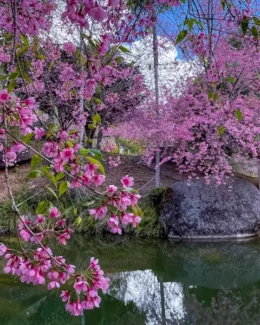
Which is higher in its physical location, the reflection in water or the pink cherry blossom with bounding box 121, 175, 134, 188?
the pink cherry blossom with bounding box 121, 175, 134, 188

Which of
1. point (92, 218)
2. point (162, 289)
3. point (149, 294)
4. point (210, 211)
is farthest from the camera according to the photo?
point (92, 218)

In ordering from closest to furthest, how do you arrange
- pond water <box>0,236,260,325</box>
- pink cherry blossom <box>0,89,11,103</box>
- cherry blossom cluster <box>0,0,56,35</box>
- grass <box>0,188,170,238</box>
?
pink cherry blossom <box>0,89,11,103</box> < cherry blossom cluster <box>0,0,56,35</box> < pond water <box>0,236,260,325</box> < grass <box>0,188,170,238</box>

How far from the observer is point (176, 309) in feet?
10.2

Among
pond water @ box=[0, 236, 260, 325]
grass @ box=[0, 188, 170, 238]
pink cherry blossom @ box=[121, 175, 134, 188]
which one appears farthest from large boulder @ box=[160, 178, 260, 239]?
pink cherry blossom @ box=[121, 175, 134, 188]

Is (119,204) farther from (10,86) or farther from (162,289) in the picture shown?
(162,289)

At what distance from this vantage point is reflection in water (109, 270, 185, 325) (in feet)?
9.92

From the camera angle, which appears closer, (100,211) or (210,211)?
(100,211)

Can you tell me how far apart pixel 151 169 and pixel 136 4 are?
6250 mm

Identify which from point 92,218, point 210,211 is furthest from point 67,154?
point 92,218

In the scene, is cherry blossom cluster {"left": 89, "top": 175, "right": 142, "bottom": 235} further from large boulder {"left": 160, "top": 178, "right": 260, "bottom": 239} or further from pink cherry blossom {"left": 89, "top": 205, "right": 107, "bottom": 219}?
large boulder {"left": 160, "top": 178, "right": 260, "bottom": 239}

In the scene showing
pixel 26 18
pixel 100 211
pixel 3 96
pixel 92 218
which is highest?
pixel 26 18

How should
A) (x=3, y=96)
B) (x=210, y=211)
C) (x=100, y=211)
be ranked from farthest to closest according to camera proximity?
(x=210, y=211) → (x=100, y=211) → (x=3, y=96)

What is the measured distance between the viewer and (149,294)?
3436 mm

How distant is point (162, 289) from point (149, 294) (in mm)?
193
